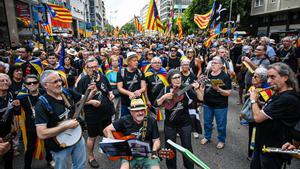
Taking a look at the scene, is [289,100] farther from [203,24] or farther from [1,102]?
[203,24]

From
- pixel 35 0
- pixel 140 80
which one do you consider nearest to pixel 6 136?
pixel 140 80

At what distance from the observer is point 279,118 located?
260 centimetres

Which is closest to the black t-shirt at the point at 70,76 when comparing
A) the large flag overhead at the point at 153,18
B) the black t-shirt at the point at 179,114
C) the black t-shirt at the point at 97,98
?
the black t-shirt at the point at 97,98

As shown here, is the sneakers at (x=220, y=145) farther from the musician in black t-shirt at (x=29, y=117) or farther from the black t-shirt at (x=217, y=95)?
the musician in black t-shirt at (x=29, y=117)

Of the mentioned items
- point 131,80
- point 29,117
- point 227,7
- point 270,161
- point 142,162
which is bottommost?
point 142,162

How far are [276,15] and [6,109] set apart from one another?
37065 mm

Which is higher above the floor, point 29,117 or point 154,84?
point 154,84

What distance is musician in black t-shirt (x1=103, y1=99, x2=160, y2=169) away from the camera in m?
3.06

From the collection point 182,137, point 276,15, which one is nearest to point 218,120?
point 182,137

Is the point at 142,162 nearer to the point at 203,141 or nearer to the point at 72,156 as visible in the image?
the point at 72,156

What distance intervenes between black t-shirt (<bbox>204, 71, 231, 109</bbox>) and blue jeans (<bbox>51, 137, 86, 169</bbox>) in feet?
9.43

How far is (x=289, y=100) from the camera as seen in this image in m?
2.50

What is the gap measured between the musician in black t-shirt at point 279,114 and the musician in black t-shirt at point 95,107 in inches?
108

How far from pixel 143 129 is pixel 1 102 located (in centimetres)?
252
